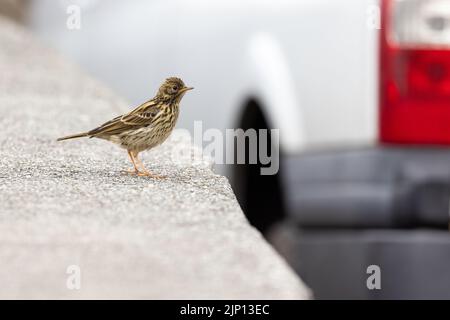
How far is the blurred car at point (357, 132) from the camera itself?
4.75 m

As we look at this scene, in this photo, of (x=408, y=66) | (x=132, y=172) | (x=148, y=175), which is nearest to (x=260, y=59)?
(x=408, y=66)

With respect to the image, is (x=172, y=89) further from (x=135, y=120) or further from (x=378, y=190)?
(x=378, y=190)

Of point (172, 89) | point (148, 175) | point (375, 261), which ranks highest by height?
point (172, 89)

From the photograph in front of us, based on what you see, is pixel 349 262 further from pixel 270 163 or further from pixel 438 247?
pixel 270 163

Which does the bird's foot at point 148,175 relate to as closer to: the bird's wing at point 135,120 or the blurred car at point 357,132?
the bird's wing at point 135,120

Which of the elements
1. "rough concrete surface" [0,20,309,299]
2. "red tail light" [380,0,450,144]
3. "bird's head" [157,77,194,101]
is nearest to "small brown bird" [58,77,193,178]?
"bird's head" [157,77,194,101]

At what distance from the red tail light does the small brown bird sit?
48.4 inches

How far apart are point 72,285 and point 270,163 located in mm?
3271

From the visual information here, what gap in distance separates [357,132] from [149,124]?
1.39m

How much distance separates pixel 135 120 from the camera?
3855mm

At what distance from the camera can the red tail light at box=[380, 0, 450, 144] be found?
477 centimetres

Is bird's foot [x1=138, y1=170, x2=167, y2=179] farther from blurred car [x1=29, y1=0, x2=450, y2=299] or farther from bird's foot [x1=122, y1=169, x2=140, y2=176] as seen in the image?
blurred car [x1=29, y1=0, x2=450, y2=299]

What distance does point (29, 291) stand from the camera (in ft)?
8.31
